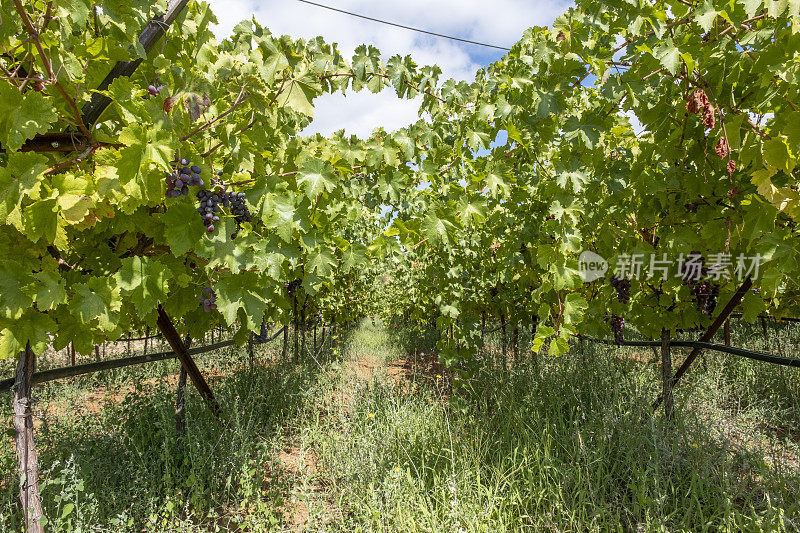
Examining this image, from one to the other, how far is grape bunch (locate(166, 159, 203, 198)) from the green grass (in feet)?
4.72

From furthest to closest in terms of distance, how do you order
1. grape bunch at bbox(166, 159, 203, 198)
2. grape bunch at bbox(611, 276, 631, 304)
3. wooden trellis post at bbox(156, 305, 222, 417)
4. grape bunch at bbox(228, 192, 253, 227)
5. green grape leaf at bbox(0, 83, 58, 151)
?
grape bunch at bbox(611, 276, 631, 304) < wooden trellis post at bbox(156, 305, 222, 417) < grape bunch at bbox(228, 192, 253, 227) < grape bunch at bbox(166, 159, 203, 198) < green grape leaf at bbox(0, 83, 58, 151)

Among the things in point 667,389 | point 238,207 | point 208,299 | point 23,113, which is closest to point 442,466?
point 667,389

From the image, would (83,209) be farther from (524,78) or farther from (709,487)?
(709,487)

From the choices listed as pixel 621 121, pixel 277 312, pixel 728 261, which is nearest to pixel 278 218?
pixel 277 312

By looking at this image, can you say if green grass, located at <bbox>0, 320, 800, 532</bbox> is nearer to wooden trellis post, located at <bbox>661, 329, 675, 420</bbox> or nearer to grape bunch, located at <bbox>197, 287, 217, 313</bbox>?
wooden trellis post, located at <bbox>661, 329, 675, 420</bbox>

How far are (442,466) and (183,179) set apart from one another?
2.41 metres

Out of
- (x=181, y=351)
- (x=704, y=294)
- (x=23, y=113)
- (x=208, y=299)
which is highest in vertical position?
(x=23, y=113)

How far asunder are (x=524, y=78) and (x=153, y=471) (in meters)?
3.31

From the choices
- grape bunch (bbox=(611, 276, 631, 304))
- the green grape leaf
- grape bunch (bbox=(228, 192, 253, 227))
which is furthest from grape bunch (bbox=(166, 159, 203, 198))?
grape bunch (bbox=(611, 276, 631, 304))

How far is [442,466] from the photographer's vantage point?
2812mm

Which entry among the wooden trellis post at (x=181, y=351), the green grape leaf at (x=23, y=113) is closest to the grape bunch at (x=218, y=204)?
the green grape leaf at (x=23, y=113)

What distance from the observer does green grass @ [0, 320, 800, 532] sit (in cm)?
220

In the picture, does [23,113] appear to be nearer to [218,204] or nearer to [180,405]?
[218,204]

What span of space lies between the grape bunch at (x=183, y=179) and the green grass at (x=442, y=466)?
1438mm
